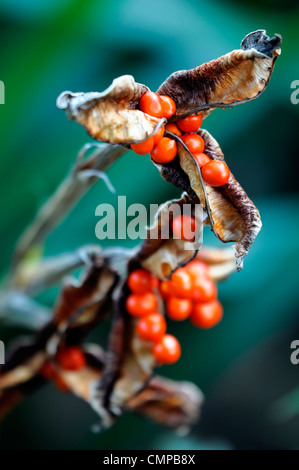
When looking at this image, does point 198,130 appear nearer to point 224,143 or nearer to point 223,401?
point 224,143

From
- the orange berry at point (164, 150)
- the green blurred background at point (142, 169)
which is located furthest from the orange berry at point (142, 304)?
the green blurred background at point (142, 169)

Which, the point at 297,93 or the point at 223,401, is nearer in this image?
the point at 297,93

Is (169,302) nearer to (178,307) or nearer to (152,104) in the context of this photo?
(178,307)

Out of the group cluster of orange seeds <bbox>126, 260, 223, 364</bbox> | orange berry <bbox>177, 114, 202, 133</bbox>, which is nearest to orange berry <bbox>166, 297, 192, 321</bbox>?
cluster of orange seeds <bbox>126, 260, 223, 364</bbox>

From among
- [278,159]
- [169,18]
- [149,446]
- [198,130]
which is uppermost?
[169,18]

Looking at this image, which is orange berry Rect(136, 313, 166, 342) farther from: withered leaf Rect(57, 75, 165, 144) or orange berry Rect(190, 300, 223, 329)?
withered leaf Rect(57, 75, 165, 144)
